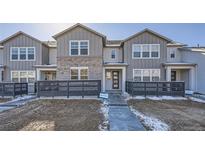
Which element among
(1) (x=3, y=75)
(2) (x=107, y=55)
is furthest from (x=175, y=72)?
(1) (x=3, y=75)

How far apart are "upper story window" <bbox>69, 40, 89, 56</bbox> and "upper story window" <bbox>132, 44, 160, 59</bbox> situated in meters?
5.14

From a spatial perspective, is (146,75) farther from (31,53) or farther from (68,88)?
(31,53)

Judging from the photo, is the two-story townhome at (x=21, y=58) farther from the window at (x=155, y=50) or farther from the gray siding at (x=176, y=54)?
the gray siding at (x=176, y=54)

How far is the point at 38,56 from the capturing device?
18.7 metres

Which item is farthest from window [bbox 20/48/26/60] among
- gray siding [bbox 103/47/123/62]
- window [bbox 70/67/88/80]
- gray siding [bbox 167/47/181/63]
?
gray siding [bbox 167/47/181/63]

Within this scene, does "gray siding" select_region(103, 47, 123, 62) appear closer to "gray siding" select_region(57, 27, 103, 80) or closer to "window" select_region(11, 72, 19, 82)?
"gray siding" select_region(57, 27, 103, 80)

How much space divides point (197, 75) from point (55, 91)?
14518 mm

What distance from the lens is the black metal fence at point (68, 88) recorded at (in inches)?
569

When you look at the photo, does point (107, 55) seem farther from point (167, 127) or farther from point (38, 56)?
point (167, 127)

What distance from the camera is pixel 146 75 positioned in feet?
58.7

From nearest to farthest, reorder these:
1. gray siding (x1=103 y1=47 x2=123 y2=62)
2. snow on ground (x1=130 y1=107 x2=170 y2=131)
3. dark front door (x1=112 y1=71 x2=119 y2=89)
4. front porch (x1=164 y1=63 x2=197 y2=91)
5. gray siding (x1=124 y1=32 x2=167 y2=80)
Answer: snow on ground (x1=130 y1=107 x2=170 y2=131) < front porch (x1=164 y1=63 x2=197 y2=91) < gray siding (x1=124 y1=32 x2=167 y2=80) < dark front door (x1=112 y1=71 x2=119 y2=89) < gray siding (x1=103 y1=47 x2=123 y2=62)

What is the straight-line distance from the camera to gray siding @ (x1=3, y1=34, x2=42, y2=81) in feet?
60.8

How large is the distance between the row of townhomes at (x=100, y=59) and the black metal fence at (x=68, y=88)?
85.5 inches

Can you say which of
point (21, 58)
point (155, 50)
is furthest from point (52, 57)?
point (155, 50)
